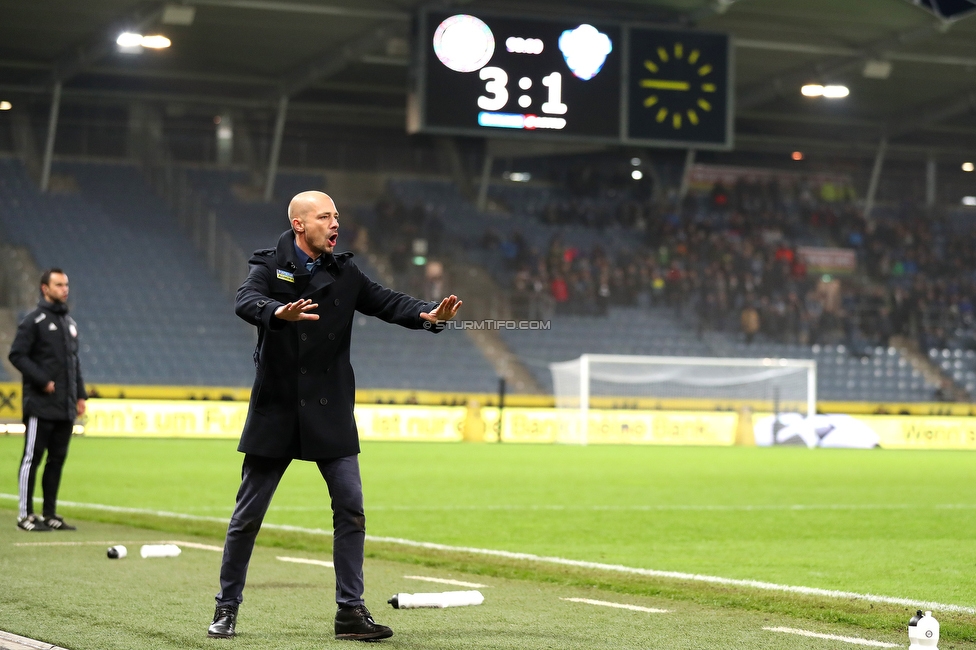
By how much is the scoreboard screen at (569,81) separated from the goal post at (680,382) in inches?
430

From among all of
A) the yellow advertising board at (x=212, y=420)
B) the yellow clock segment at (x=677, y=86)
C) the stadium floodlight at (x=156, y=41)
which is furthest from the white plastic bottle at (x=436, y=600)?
the yellow advertising board at (x=212, y=420)

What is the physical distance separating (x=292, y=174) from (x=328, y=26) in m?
8.38

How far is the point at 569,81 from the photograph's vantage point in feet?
67.1

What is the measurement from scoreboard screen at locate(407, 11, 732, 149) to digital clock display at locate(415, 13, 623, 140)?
0.05ft

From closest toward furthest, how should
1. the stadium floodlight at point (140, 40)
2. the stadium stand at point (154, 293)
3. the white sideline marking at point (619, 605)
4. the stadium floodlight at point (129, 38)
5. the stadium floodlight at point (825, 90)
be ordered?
the white sideline marking at point (619, 605), the stadium floodlight at point (140, 40), the stadium floodlight at point (129, 38), the stadium floodlight at point (825, 90), the stadium stand at point (154, 293)

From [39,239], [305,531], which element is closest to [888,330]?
[39,239]

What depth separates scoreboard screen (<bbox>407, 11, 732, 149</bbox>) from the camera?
65.4 feet

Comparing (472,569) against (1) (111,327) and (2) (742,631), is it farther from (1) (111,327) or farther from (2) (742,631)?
(1) (111,327)

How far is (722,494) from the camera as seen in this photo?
15.5m

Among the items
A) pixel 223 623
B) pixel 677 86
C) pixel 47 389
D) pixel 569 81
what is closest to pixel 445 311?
pixel 223 623

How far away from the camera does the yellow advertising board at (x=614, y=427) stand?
3117 centimetres

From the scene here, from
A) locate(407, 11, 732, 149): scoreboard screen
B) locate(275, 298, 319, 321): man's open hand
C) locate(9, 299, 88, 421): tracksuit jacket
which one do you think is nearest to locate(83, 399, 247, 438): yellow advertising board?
locate(407, 11, 732, 149): scoreboard screen

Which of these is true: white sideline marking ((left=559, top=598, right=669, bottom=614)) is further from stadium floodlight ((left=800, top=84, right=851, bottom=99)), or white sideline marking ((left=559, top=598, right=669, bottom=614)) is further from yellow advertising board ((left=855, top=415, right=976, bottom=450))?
yellow advertising board ((left=855, top=415, right=976, bottom=450))

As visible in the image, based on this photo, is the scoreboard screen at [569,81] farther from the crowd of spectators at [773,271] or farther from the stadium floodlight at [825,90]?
the crowd of spectators at [773,271]
